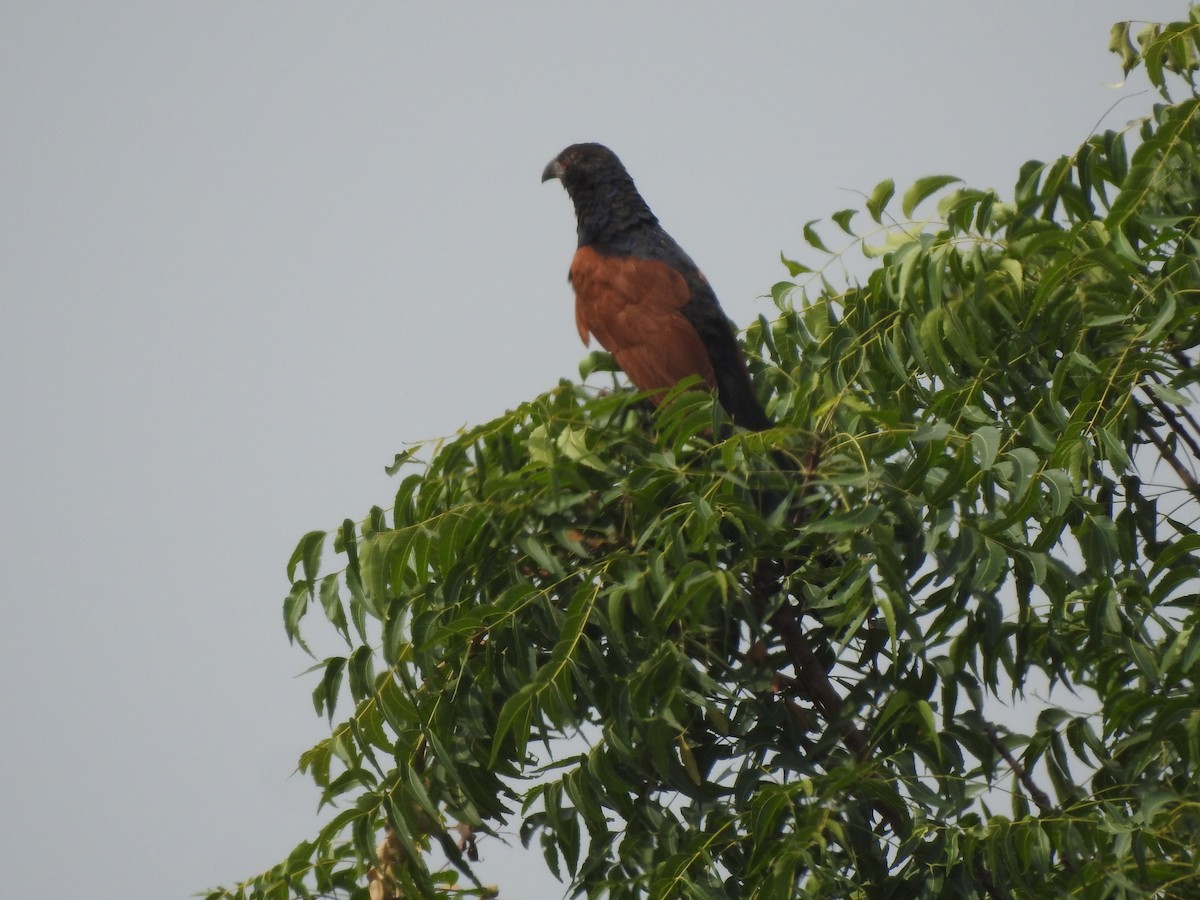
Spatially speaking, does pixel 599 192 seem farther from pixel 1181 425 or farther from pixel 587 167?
pixel 1181 425

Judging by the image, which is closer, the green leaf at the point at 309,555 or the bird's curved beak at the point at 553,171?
the green leaf at the point at 309,555

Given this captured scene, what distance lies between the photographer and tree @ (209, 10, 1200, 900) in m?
2.28

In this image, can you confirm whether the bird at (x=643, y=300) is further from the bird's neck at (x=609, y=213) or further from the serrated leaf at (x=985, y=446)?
the serrated leaf at (x=985, y=446)

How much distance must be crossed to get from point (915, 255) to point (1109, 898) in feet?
4.64

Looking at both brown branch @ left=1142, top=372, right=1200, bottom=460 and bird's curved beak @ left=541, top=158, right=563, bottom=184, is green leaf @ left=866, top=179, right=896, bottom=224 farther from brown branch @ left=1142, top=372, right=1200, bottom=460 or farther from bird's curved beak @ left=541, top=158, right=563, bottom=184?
bird's curved beak @ left=541, top=158, right=563, bottom=184

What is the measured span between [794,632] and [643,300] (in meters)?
1.86

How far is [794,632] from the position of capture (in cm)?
262

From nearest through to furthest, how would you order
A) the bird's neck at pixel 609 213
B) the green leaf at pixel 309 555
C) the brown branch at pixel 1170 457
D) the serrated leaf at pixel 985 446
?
the serrated leaf at pixel 985 446 < the green leaf at pixel 309 555 < the brown branch at pixel 1170 457 < the bird's neck at pixel 609 213

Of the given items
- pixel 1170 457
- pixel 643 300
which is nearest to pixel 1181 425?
pixel 1170 457

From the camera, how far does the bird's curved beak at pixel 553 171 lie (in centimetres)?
539

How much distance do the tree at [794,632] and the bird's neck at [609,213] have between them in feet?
7.19

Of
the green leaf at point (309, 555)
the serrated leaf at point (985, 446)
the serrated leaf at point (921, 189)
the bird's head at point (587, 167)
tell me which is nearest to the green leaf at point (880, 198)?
the serrated leaf at point (921, 189)

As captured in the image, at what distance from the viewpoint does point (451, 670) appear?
8.25 ft

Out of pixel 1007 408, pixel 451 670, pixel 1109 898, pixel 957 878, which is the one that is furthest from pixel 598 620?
pixel 1007 408
